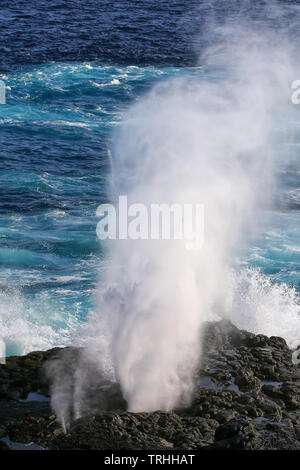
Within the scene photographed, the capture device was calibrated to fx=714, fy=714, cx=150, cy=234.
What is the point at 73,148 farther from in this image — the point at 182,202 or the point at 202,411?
the point at 202,411

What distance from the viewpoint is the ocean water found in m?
30.6

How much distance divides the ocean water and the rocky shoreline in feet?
13.5

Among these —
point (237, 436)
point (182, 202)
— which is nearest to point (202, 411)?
point (237, 436)

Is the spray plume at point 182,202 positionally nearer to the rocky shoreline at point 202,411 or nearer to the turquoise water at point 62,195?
the rocky shoreline at point 202,411

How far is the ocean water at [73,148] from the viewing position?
3064cm

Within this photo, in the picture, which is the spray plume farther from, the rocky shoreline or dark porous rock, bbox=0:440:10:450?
dark porous rock, bbox=0:440:10:450

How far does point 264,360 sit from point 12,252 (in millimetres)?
16097

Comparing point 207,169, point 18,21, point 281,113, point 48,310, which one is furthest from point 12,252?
point 18,21

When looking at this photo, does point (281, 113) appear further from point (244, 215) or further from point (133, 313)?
point (133, 313)

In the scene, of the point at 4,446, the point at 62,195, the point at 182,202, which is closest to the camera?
the point at 4,446

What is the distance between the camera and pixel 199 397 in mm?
20438

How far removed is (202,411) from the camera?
65.3 ft

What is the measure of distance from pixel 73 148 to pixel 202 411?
3387cm

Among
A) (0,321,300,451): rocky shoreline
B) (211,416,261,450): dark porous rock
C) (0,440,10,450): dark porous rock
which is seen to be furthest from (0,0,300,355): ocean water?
(211,416,261,450): dark porous rock
